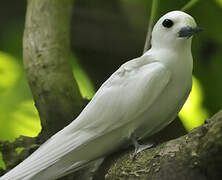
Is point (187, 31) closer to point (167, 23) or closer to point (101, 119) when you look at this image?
point (167, 23)

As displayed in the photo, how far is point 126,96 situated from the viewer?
1.21 m

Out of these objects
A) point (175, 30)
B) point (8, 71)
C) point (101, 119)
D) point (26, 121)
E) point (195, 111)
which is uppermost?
point (175, 30)

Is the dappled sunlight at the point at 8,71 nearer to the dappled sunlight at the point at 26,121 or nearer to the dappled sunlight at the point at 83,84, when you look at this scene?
the dappled sunlight at the point at 26,121

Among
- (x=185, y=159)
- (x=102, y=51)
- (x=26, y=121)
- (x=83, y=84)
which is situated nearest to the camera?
(x=185, y=159)

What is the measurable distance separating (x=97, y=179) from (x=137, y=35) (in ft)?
3.76

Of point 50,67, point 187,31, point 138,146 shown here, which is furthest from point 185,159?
point 50,67

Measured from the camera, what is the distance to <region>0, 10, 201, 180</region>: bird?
119 centimetres

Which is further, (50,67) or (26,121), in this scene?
(26,121)

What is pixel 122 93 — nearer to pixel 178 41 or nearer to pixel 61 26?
Result: pixel 178 41

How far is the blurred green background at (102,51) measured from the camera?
1856 millimetres

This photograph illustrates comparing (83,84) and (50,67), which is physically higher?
(50,67)

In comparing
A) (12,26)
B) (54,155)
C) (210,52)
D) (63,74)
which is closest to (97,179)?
(54,155)

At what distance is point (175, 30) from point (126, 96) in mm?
212

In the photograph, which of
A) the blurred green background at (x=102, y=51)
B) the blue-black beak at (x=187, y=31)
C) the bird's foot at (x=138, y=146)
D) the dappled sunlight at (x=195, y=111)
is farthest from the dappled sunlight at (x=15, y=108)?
the blue-black beak at (x=187, y=31)
